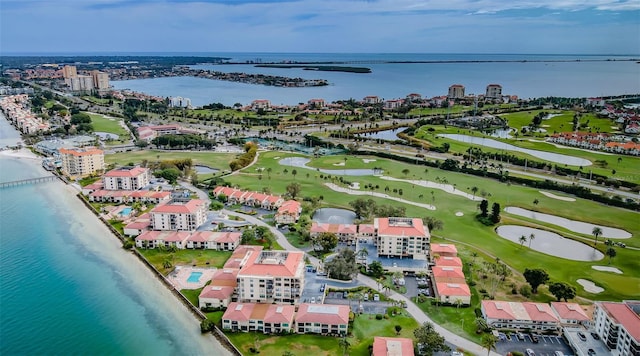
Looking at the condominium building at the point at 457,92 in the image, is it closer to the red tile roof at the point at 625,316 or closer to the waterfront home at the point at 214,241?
the waterfront home at the point at 214,241

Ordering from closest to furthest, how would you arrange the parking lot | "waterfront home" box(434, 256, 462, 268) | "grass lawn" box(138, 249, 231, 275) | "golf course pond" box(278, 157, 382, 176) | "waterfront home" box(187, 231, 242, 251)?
the parking lot < "waterfront home" box(434, 256, 462, 268) < "grass lawn" box(138, 249, 231, 275) < "waterfront home" box(187, 231, 242, 251) < "golf course pond" box(278, 157, 382, 176)

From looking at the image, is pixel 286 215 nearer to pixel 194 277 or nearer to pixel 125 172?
pixel 194 277

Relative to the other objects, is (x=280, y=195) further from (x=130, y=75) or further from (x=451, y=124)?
(x=130, y=75)

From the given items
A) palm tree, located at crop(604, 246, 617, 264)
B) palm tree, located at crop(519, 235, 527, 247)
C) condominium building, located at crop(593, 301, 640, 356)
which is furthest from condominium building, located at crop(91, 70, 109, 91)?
condominium building, located at crop(593, 301, 640, 356)

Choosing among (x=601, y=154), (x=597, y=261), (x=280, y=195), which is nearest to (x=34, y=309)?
(x=280, y=195)

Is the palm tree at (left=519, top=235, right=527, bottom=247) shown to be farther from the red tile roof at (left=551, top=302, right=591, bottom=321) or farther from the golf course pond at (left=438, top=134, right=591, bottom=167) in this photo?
the golf course pond at (left=438, top=134, right=591, bottom=167)

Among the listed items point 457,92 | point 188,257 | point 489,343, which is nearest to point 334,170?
point 188,257
